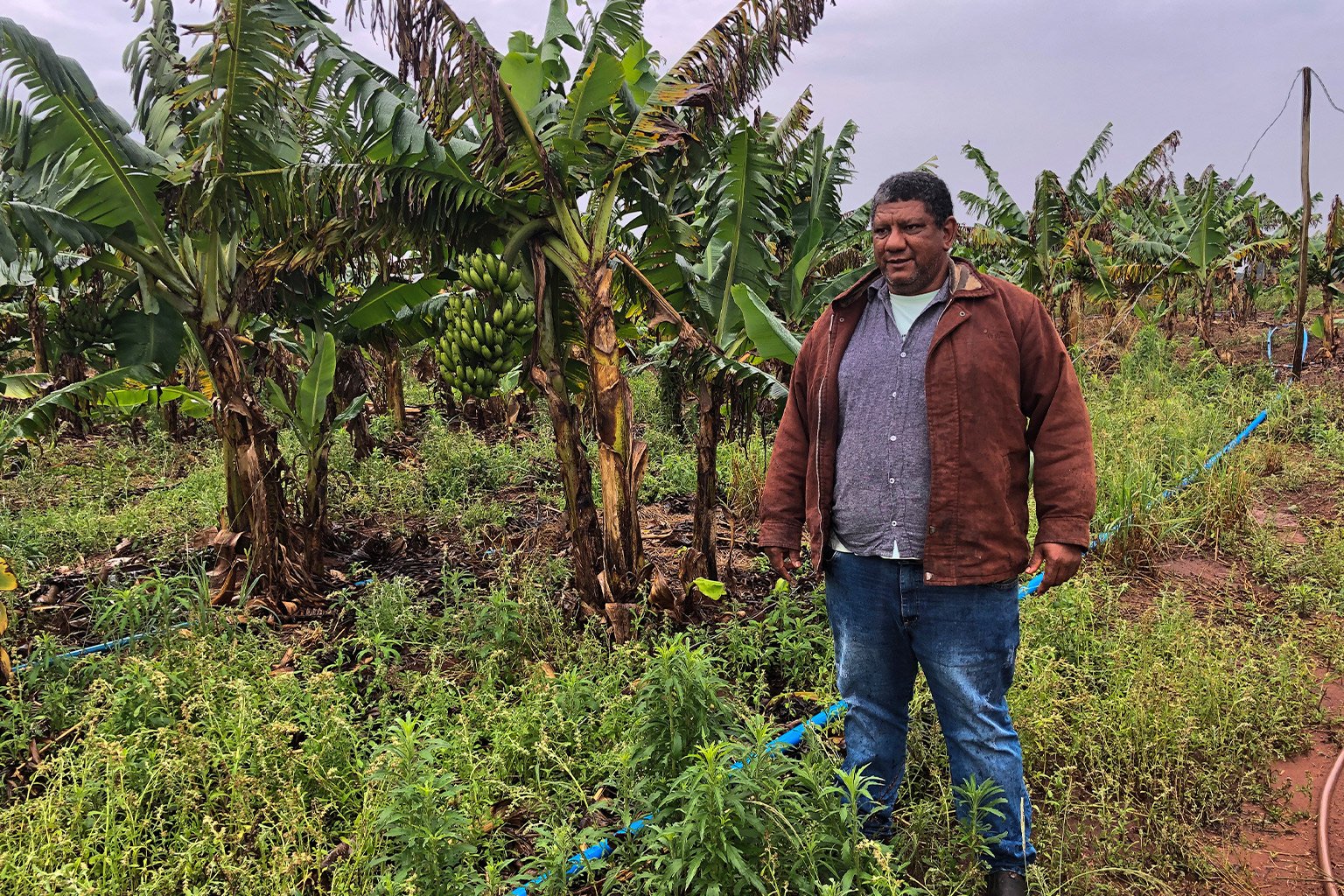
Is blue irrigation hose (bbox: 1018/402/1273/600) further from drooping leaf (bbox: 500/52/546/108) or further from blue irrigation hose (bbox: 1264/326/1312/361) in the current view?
blue irrigation hose (bbox: 1264/326/1312/361)

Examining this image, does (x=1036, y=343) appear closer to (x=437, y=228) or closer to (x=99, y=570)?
(x=437, y=228)

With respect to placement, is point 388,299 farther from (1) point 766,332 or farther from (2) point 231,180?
(1) point 766,332

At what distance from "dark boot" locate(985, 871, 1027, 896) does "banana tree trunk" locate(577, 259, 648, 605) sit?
2.30 metres

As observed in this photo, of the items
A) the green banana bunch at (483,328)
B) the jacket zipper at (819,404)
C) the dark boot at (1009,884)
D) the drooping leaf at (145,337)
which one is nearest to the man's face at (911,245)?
the jacket zipper at (819,404)

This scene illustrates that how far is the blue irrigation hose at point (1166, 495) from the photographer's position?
4.60m

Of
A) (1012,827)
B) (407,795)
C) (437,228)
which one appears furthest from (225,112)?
(1012,827)

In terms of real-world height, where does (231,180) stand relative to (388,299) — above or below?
above

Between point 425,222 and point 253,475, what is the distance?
6.36 ft

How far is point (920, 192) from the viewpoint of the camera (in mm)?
2305

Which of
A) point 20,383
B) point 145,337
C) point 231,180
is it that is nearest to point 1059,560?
point 231,180

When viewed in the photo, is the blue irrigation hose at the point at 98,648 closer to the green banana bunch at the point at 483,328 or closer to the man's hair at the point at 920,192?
the green banana bunch at the point at 483,328

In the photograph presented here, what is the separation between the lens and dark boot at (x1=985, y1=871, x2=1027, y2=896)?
233cm

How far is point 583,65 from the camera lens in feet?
13.2

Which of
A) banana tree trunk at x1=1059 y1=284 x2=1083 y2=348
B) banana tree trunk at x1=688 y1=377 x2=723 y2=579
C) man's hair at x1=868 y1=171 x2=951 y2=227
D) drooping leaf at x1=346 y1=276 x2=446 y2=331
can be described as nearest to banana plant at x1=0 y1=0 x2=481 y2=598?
drooping leaf at x1=346 y1=276 x2=446 y2=331
